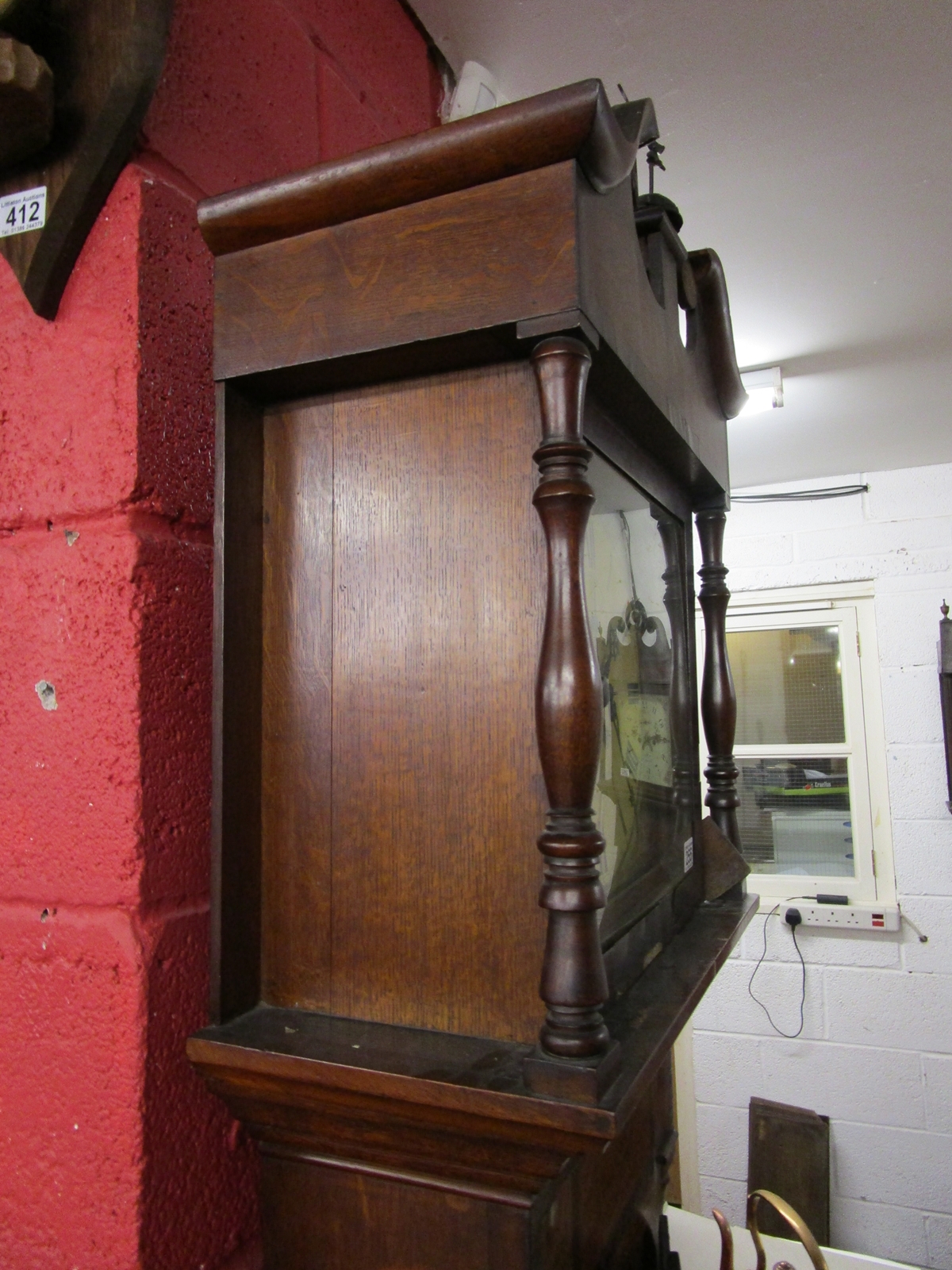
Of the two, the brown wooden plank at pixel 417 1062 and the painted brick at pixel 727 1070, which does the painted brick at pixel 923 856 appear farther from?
the brown wooden plank at pixel 417 1062

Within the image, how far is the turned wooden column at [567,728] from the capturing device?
50cm

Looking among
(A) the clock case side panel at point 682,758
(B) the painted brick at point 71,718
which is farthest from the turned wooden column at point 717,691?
(B) the painted brick at point 71,718

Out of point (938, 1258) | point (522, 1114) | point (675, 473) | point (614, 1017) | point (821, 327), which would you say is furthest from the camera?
point (938, 1258)

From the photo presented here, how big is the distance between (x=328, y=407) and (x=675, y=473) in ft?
1.42

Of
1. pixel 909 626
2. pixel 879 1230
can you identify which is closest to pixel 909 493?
pixel 909 626

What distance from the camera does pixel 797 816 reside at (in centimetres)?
349

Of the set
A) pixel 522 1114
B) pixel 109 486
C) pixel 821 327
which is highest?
pixel 821 327

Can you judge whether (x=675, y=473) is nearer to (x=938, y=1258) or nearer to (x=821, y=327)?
(x=821, y=327)

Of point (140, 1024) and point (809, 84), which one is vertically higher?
point (809, 84)

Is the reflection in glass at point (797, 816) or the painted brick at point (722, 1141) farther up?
the reflection in glass at point (797, 816)

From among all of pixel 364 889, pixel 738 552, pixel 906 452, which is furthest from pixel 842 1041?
pixel 364 889

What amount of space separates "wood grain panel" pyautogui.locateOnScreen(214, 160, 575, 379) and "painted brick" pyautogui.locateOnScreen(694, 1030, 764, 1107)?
3.40 metres

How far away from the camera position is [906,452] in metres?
3.04

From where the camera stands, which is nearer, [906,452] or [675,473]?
[675,473]
